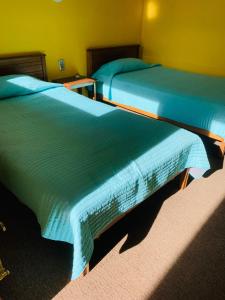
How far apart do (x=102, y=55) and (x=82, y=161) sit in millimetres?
2368

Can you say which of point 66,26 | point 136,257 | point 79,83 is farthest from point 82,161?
point 66,26

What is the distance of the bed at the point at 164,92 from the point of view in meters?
2.31

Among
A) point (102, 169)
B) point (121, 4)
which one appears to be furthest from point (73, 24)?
point (102, 169)

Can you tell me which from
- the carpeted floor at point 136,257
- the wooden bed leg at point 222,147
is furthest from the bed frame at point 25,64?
the wooden bed leg at point 222,147

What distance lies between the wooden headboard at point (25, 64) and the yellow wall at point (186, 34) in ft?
6.42

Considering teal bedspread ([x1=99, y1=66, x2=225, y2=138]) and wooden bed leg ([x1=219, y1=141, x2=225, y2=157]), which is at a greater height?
teal bedspread ([x1=99, y1=66, x2=225, y2=138])

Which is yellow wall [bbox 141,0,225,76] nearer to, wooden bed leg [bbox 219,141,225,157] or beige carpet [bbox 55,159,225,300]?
wooden bed leg [bbox 219,141,225,157]

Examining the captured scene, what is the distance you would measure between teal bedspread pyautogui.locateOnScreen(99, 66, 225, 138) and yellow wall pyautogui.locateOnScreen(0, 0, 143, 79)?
61 centimetres

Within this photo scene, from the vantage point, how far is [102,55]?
10.8 feet

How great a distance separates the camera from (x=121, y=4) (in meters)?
3.34

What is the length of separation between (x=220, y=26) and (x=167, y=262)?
10.2 ft

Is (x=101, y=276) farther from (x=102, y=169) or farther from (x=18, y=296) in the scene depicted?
(x=102, y=169)

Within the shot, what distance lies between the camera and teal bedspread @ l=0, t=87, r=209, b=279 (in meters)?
1.13

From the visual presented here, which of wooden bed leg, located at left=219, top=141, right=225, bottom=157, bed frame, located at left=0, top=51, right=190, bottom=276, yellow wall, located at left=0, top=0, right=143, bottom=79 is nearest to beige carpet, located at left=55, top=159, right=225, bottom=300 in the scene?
wooden bed leg, located at left=219, top=141, right=225, bottom=157
